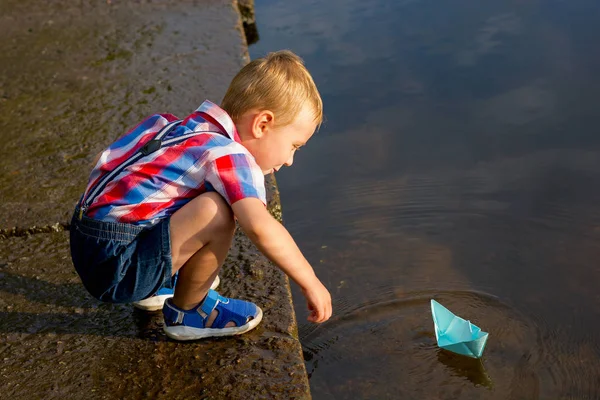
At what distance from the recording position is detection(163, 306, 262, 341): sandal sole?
2.31 m

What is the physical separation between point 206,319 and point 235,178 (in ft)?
1.65

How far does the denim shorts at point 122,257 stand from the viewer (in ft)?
7.05

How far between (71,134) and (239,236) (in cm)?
120

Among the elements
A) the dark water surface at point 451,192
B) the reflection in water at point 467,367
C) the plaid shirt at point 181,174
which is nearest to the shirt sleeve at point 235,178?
the plaid shirt at point 181,174

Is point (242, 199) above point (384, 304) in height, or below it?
above

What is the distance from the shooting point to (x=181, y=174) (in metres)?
2.12

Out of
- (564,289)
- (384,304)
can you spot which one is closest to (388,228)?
(384,304)

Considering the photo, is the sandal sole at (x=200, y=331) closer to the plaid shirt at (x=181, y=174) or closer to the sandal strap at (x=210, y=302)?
the sandal strap at (x=210, y=302)

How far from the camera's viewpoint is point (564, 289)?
305cm

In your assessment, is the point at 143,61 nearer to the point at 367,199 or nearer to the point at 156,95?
the point at 156,95

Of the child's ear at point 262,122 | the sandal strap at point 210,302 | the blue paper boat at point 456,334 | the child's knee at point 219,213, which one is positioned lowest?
the blue paper boat at point 456,334

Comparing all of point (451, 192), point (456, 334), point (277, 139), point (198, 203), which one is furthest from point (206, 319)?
point (451, 192)

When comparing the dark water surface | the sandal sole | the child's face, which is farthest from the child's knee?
the dark water surface

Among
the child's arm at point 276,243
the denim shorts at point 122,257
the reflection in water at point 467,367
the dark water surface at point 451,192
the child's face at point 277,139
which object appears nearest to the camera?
the child's arm at point 276,243
